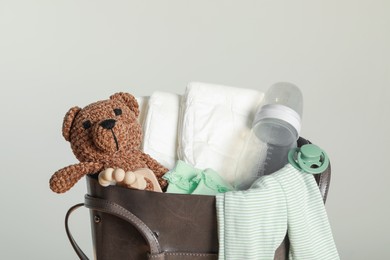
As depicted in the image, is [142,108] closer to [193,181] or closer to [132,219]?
[193,181]

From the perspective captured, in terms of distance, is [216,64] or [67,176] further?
[216,64]

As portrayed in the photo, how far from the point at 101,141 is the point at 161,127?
252mm

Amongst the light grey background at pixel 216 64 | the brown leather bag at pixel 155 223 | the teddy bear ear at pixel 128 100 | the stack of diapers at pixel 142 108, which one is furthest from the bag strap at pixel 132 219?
the light grey background at pixel 216 64

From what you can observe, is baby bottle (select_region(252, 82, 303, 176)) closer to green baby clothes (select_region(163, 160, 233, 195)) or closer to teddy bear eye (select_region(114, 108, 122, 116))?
green baby clothes (select_region(163, 160, 233, 195))

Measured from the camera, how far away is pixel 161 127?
150cm

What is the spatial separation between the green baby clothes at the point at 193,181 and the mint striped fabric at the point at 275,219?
0.14 metres

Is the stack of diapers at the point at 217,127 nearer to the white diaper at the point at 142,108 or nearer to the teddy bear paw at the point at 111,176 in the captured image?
the white diaper at the point at 142,108

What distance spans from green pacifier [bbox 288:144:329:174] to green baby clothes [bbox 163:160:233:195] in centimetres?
16

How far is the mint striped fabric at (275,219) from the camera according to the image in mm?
1203

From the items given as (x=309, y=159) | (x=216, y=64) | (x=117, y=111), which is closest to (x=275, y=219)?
(x=309, y=159)
